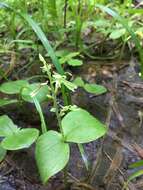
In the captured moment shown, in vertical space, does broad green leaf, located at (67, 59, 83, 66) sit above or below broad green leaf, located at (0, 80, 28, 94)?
above

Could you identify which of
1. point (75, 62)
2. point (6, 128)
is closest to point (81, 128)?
point (6, 128)

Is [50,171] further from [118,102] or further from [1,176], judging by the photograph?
[118,102]

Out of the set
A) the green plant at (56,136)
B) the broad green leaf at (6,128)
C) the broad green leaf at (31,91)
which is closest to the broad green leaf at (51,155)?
the green plant at (56,136)

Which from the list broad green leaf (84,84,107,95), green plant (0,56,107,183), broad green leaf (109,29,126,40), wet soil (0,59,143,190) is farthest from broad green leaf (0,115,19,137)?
broad green leaf (109,29,126,40)

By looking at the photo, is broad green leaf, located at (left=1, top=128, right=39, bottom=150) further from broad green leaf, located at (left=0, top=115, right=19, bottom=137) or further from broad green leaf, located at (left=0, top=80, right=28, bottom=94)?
broad green leaf, located at (left=0, top=80, right=28, bottom=94)

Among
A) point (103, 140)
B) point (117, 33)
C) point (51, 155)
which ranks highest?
point (117, 33)

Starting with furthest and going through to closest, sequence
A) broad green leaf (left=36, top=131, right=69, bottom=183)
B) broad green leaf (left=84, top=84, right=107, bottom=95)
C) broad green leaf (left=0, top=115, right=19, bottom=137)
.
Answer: broad green leaf (left=84, top=84, right=107, bottom=95), broad green leaf (left=0, top=115, right=19, bottom=137), broad green leaf (left=36, top=131, right=69, bottom=183)

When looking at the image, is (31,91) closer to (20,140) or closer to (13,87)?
(13,87)
